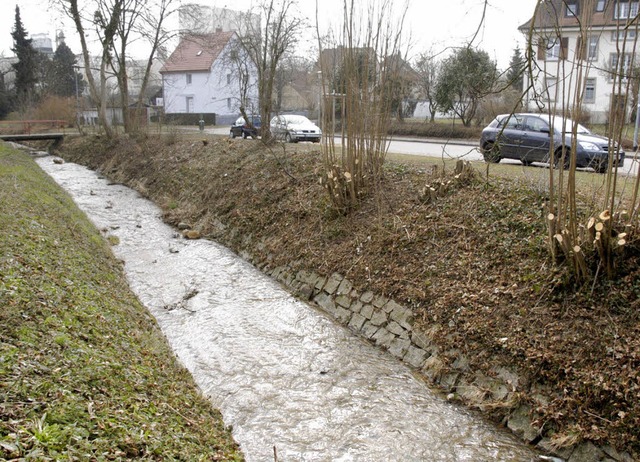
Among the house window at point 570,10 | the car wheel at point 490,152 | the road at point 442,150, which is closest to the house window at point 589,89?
the house window at point 570,10

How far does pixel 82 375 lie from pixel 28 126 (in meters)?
39.0

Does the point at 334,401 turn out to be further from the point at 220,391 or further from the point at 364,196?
the point at 364,196

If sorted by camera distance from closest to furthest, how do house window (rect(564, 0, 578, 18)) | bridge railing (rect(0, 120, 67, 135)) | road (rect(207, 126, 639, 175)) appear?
house window (rect(564, 0, 578, 18))
road (rect(207, 126, 639, 175))
bridge railing (rect(0, 120, 67, 135))

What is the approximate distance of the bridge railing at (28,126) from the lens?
3891 cm

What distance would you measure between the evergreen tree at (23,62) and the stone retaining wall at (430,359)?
51398 millimetres

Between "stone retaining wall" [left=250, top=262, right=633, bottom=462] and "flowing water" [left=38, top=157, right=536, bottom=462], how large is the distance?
185mm

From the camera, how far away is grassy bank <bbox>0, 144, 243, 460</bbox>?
3580 mm

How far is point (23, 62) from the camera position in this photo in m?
53.4

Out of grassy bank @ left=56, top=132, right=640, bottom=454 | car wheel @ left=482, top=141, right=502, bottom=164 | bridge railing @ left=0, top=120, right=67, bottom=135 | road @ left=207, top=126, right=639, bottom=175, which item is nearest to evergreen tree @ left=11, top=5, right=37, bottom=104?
bridge railing @ left=0, top=120, right=67, bottom=135

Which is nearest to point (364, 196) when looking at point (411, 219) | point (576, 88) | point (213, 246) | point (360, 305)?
point (411, 219)

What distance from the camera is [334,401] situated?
650 cm

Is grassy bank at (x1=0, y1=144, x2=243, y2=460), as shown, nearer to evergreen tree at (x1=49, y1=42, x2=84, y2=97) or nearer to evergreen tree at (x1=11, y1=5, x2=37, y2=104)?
evergreen tree at (x1=49, y1=42, x2=84, y2=97)

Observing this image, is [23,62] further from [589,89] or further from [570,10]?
[570,10]

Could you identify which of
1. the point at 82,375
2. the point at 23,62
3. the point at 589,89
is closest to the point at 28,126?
the point at 23,62
